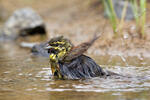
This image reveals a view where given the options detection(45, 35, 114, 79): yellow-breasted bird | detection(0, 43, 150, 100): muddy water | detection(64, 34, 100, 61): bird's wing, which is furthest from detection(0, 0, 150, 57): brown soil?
detection(0, 43, 150, 100): muddy water

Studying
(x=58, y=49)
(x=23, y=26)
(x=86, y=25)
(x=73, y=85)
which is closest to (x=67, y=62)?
(x=58, y=49)

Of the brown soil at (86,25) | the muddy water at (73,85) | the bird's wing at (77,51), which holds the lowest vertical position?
the muddy water at (73,85)

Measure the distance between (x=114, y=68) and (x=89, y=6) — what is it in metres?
11.2

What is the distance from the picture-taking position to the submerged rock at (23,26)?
13125mm

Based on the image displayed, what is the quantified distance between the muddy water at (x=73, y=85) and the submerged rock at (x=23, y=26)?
709 centimetres

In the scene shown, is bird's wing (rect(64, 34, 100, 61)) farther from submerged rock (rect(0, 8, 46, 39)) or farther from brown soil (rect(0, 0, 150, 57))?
submerged rock (rect(0, 8, 46, 39))

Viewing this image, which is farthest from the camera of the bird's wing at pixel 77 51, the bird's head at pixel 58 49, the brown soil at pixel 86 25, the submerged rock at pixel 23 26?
the submerged rock at pixel 23 26

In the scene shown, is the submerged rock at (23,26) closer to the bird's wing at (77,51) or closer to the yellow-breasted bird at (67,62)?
the yellow-breasted bird at (67,62)

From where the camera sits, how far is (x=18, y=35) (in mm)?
13070

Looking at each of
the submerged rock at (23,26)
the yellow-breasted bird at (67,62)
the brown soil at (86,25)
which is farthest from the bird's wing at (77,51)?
the submerged rock at (23,26)

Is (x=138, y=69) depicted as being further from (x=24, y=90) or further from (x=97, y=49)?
(x=97, y=49)

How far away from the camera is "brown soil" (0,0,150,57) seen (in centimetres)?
746

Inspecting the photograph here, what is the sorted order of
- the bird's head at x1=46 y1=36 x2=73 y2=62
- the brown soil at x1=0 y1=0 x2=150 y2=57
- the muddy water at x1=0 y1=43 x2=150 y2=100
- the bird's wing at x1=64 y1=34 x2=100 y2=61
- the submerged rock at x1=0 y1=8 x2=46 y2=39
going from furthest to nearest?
the submerged rock at x1=0 y1=8 x2=46 y2=39, the brown soil at x1=0 y1=0 x2=150 y2=57, the bird's head at x1=46 y1=36 x2=73 y2=62, the bird's wing at x1=64 y1=34 x2=100 y2=61, the muddy water at x1=0 y1=43 x2=150 y2=100

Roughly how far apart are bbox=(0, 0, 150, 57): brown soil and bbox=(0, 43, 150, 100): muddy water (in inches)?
28.7
